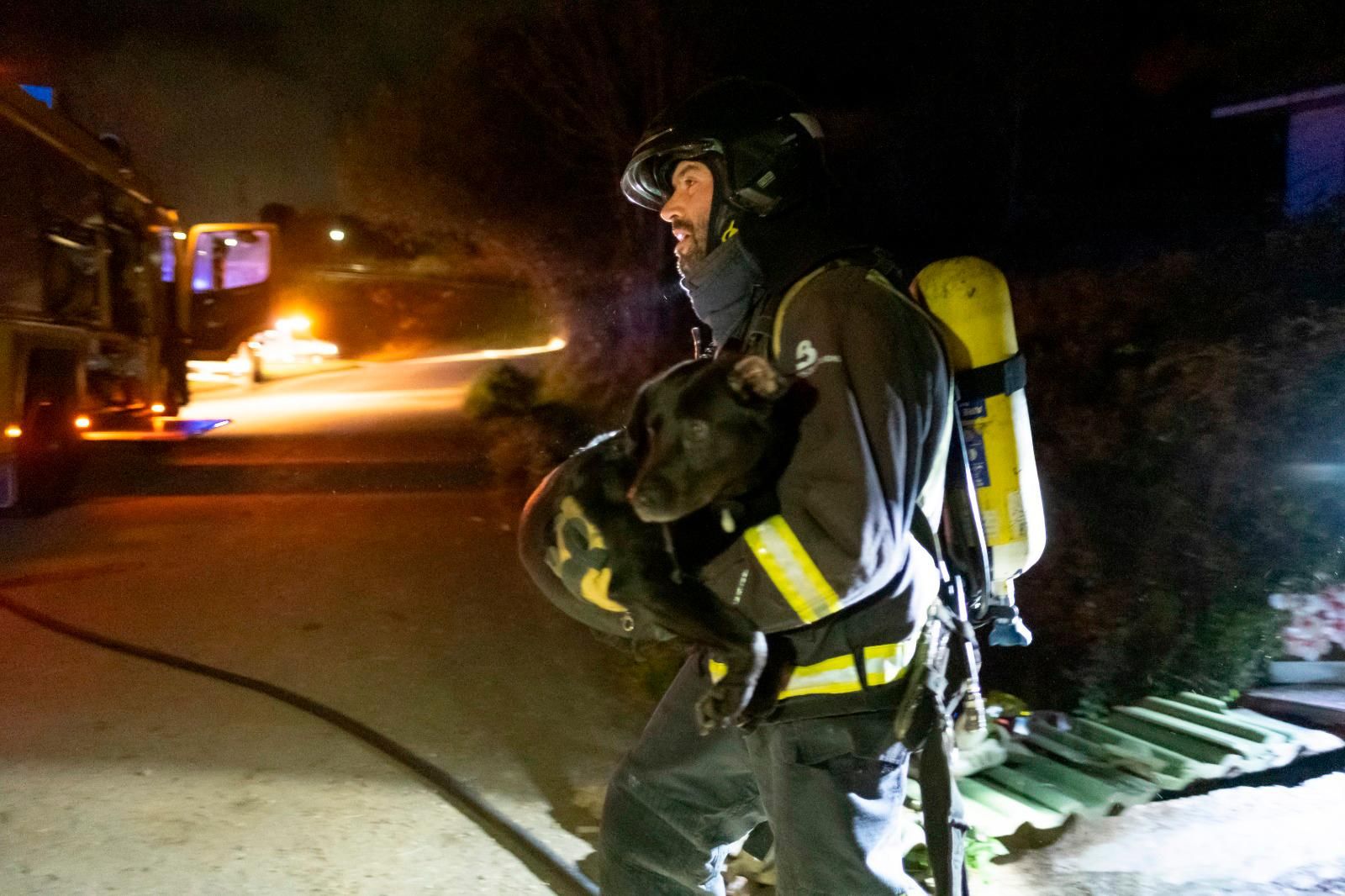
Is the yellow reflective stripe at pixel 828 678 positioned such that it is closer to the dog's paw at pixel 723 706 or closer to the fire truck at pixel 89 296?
the dog's paw at pixel 723 706

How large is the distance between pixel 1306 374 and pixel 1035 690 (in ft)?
6.37

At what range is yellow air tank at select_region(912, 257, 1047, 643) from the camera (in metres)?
2.19

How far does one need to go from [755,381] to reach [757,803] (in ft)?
3.51

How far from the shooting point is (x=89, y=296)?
9.57 m

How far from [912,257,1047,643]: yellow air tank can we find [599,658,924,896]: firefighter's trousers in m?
0.53

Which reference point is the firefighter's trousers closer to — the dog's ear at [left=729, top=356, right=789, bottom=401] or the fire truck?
the dog's ear at [left=729, top=356, right=789, bottom=401]

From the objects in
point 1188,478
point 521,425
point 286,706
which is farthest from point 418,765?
point 521,425

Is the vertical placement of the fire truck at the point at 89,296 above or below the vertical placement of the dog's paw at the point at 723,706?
above

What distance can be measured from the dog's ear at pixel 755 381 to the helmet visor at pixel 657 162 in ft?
2.22

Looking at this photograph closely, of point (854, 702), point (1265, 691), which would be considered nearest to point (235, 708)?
point (854, 702)

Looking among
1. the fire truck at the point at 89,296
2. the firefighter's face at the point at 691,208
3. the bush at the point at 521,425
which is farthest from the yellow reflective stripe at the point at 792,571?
the fire truck at the point at 89,296

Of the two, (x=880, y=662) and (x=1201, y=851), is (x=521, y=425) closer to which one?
(x=1201, y=851)

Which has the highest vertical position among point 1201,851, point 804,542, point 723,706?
point 804,542

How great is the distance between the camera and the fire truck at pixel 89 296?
813cm
